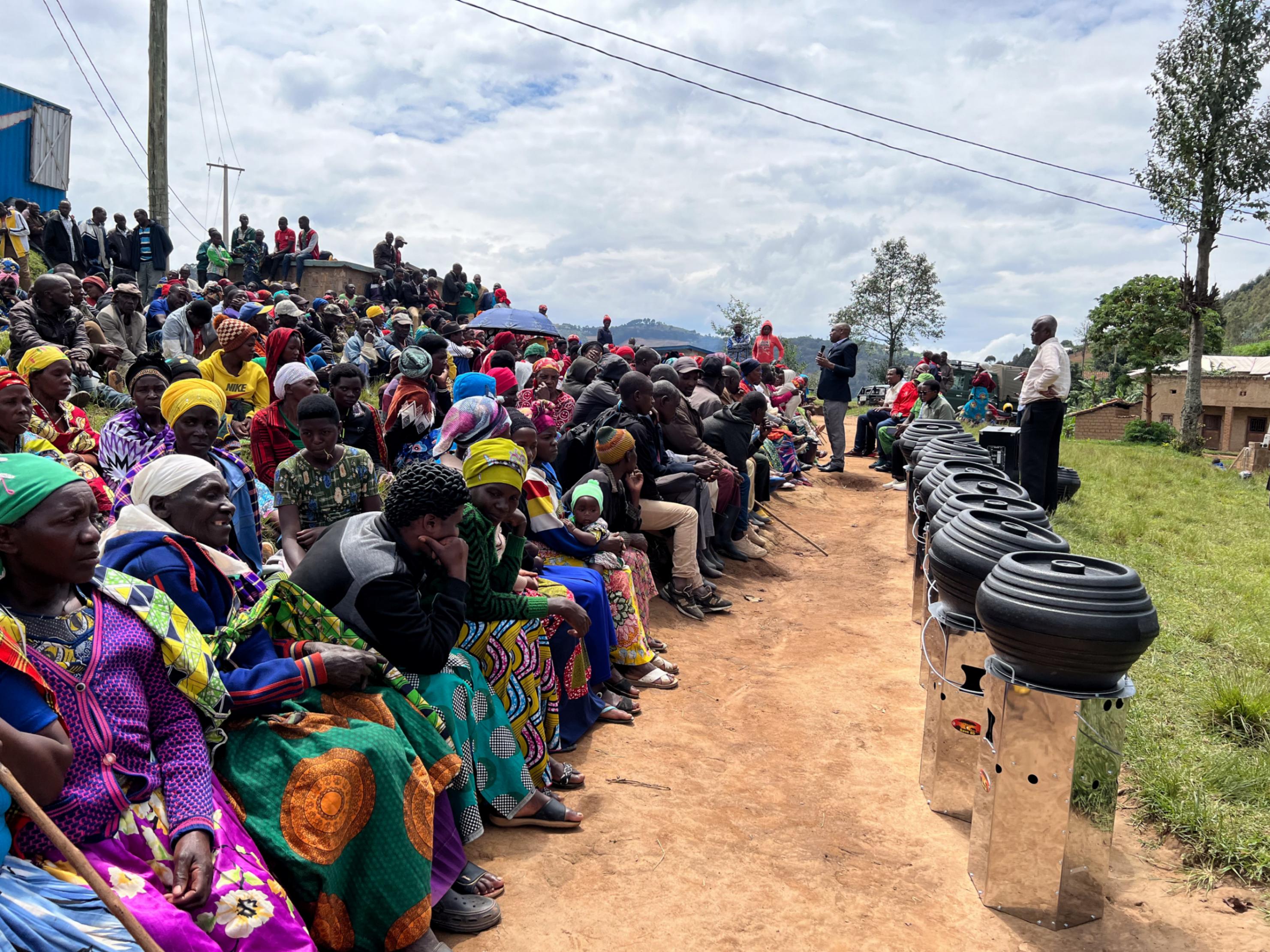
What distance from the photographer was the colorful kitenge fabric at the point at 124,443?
14.9ft

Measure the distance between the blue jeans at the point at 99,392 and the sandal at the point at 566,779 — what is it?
5.31 meters

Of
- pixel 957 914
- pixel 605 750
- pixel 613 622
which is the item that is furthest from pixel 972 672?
pixel 613 622

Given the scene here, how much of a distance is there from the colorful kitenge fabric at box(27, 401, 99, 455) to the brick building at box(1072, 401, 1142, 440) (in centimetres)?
3407

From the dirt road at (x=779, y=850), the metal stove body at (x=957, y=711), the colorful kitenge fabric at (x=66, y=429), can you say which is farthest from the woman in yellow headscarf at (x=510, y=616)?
the colorful kitenge fabric at (x=66, y=429)

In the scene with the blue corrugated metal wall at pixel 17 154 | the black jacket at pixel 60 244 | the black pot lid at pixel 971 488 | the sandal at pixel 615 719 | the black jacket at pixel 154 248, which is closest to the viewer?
the black pot lid at pixel 971 488

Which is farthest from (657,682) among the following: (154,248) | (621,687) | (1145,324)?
(1145,324)

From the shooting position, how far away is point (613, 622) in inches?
210

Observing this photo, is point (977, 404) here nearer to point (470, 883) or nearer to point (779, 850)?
point (779, 850)

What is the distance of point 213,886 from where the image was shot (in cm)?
217

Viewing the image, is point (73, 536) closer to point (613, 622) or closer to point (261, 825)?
point (261, 825)

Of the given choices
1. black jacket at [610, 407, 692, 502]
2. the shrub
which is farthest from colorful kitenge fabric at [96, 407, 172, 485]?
the shrub

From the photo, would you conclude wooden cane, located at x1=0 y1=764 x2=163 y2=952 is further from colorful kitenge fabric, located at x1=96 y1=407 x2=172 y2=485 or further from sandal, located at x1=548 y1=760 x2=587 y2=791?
colorful kitenge fabric, located at x1=96 y1=407 x2=172 y2=485

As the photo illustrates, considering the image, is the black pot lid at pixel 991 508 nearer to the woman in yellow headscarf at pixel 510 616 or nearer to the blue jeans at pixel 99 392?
the woman in yellow headscarf at pixel 510 616

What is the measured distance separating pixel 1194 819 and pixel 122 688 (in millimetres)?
3939
